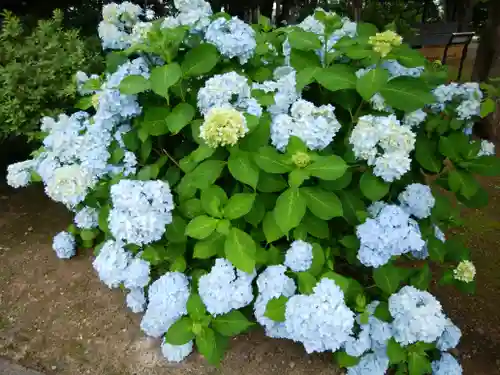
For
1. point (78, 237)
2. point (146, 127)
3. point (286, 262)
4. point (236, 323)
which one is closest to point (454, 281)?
point (286, 262)

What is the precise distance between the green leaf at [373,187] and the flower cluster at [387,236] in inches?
2.8

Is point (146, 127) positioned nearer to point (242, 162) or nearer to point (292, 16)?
point (242, 162)

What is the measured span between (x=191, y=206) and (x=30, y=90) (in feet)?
6.04

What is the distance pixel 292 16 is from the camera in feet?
32.6

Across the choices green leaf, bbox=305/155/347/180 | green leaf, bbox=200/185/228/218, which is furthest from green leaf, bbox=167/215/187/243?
green leaf, bbox=305/155/347/180

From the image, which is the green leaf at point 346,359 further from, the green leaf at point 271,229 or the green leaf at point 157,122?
the green leaf at point 157,122

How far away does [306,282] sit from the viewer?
71.1 inches

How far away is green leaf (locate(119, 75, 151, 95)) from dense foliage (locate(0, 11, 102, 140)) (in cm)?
146

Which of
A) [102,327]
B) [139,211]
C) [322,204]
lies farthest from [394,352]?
[102,327]

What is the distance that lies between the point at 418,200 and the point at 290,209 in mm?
588

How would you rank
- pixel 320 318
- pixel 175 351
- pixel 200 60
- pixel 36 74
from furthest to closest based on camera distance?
pixel 36 74 < pixel 175 351 < pixel 200 60 < pixel 320 318

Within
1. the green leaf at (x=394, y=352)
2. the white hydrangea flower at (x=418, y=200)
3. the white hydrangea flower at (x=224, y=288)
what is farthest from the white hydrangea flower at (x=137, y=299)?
the white hydrangea flower at (x=418, y=200)

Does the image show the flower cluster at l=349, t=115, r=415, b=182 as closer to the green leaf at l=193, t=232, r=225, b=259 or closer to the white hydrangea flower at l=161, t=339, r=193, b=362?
the green leaf at l=193, t=232, r=225, b=259

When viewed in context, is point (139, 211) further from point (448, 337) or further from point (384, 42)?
point (448, 337)
